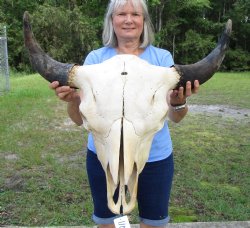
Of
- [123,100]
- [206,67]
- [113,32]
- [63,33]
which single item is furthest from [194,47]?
[123,100]

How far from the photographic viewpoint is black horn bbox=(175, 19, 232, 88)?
7.84 feet

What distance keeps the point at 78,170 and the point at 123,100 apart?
4.15m

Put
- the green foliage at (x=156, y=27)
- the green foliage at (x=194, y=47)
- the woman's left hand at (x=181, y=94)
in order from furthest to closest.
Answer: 1. the green foliage at (x=194, y=47)
2. the green foliage at (x=156, y=27)
3. the woman's left hand at (x=181, y=94)

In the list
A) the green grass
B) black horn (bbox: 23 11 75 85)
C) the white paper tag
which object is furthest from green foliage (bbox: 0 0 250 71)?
the white paper tag

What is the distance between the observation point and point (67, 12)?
31.6m

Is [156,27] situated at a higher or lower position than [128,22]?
lower

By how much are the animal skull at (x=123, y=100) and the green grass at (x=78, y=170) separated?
2.35m

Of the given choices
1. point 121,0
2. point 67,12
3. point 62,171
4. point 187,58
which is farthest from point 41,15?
point 121,0

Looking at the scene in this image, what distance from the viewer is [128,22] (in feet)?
8.46

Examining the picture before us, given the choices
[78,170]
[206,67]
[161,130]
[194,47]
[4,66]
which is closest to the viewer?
[206,67]

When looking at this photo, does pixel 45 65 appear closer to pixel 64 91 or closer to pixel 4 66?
pixel 64 91

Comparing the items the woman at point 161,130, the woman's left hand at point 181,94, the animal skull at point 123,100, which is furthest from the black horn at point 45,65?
Result: the woman's left hand at point 181,94

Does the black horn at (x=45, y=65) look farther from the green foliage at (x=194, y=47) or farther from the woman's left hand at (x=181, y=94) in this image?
the green foliage at (x=194, y=47)

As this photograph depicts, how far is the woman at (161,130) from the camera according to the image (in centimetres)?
259
